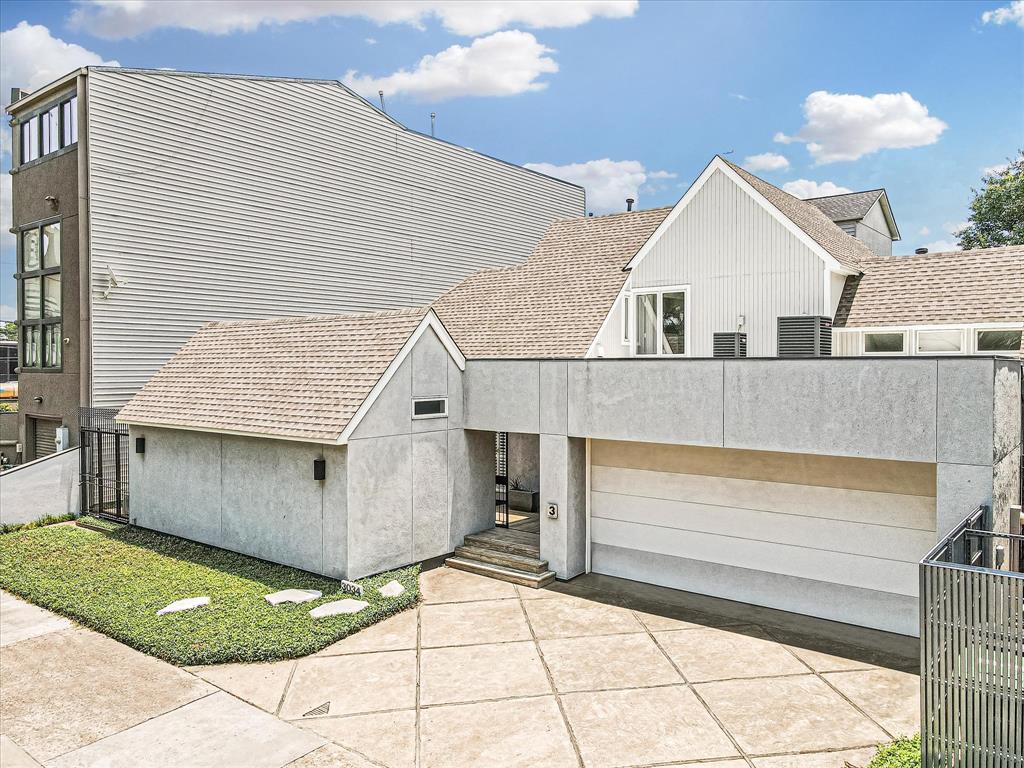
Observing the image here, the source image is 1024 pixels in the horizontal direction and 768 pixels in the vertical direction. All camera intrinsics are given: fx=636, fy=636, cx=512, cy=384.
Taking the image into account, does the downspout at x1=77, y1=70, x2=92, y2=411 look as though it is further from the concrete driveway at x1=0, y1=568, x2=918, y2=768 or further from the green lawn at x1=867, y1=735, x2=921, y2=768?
the green lawn at x1=867, y1=735, x2=921, y2=768

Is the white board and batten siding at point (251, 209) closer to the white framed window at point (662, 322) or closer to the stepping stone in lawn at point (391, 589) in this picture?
the white framed window at point (662, 322)

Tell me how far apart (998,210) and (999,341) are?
23.6 metres

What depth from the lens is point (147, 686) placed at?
7527 millimetres

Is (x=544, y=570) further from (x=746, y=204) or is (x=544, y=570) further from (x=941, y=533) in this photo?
(x=746, y=204)

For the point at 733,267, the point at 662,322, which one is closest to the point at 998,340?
the point at 733,267

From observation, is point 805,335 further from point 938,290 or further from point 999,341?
point 999,341

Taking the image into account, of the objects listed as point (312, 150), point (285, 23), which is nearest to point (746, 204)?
point (312, 150)

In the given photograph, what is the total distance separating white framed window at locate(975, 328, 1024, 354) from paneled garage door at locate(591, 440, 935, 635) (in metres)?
5.03

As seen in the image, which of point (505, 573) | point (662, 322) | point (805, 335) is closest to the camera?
point (505, 573)

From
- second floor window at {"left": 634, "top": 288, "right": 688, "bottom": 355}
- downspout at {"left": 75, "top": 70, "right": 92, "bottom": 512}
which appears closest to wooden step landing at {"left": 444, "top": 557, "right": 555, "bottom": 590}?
second floor window at {"left": 634, "top": 288, "right": 688, "bottom": 355}

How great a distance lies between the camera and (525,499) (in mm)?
15344

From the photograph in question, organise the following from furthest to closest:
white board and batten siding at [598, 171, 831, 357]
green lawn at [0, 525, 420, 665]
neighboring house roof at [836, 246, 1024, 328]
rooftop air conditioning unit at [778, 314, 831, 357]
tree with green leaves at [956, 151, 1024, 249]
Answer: tree with green leaves at [956, 151, 1024, 249], white board and batten siding at [598, 171, 831, 357], rooftop air conditioning unit at [778, 314, 831, 357], neighboring house roof at [836, 246, 1024, 328], green lawn at [0, 525, 420, 665]

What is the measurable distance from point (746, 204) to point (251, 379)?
11.0m

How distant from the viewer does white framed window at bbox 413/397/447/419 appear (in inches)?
452
